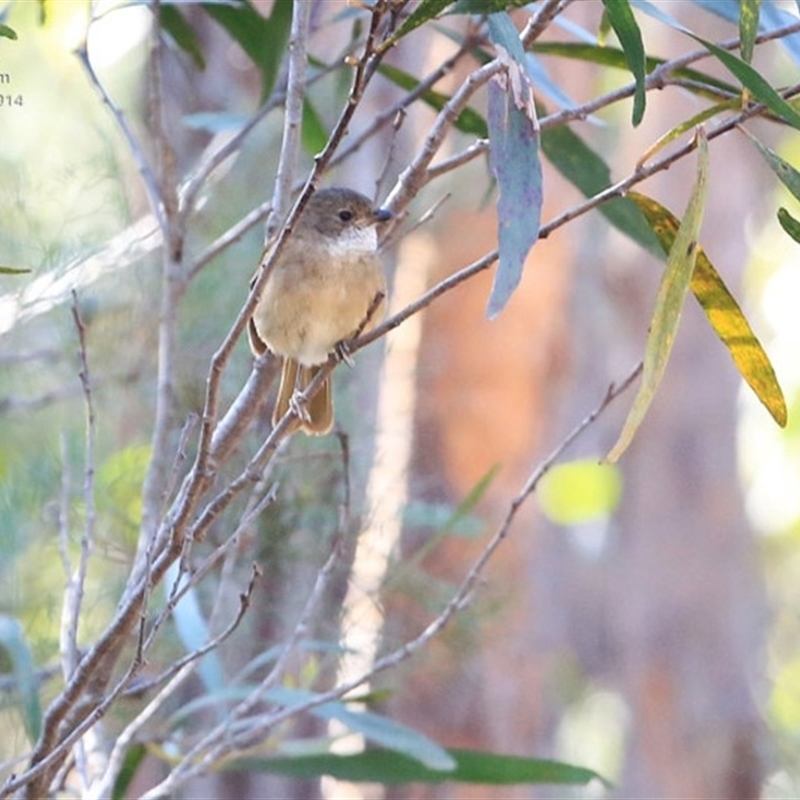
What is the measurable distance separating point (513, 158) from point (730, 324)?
36 cm

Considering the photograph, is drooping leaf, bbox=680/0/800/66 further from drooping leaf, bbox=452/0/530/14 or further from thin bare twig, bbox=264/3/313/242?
thin bare twig, bbox=264/3/313/242

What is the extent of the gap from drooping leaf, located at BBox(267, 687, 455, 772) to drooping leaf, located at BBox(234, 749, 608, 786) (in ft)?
0.17

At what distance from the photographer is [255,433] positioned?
11.9 feet

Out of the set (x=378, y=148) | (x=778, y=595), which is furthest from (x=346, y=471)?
(x=778, y=595)

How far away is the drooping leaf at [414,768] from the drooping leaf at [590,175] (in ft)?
2.56

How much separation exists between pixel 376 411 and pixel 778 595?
19.1 feet

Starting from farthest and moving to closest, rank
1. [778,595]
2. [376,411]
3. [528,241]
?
[778,595], [376,411], [528,241]

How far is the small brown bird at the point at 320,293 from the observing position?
2.71 m

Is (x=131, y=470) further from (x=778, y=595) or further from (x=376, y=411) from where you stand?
(x=778, y=595)

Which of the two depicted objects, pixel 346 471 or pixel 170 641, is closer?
pixel 346 471

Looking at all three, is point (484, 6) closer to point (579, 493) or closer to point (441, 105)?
point (441, 105)

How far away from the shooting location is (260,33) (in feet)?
8.20

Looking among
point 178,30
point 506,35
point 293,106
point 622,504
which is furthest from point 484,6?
point 622,504

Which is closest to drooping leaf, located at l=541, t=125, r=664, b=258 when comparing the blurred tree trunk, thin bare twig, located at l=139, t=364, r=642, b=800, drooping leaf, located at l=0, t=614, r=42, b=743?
thin bare twig, located at l=139, t=364, r=642, b=800
